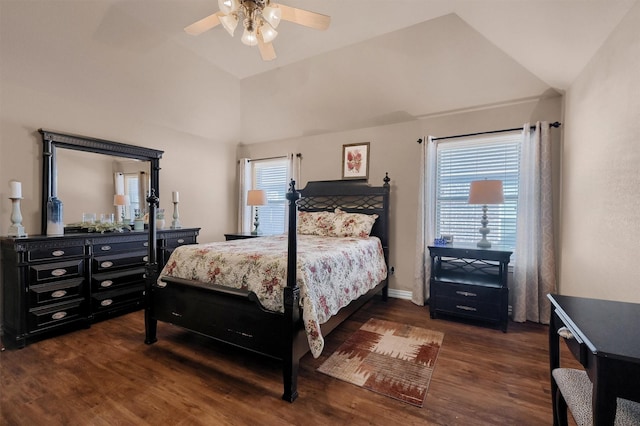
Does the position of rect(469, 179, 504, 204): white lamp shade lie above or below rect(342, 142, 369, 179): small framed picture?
below

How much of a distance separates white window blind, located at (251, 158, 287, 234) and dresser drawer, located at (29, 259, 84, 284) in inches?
101

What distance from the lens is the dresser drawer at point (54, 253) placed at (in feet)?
8.23

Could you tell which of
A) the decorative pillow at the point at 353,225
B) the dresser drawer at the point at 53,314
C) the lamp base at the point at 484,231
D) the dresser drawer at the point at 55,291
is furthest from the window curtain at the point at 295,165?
the dresser drawer at the point at 53,314

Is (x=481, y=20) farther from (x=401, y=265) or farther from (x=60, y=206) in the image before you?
(x=60, y=206)

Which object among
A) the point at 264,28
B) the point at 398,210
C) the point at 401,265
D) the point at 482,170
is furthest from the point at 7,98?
the point at 482,170

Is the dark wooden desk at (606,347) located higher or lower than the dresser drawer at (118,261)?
higher

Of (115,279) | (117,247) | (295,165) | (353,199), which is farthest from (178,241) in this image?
(353,199)

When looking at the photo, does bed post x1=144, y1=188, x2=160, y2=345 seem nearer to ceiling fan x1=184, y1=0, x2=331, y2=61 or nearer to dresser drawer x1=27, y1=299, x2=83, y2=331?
dresser drawer x1=27, y1=299, x2=83, y2=331

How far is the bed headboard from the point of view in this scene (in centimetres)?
384

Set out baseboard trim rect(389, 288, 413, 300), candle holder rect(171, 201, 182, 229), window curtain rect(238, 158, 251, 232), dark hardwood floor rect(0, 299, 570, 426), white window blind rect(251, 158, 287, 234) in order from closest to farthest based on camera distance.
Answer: dark hardwood floor rect(0, 299, 570, 426) < baseboard trim rect(389, 288, 413, 300) < candle holder rect(171, 201, 182, 229) < white window blind rect(251, 158, 287, 234) < window curtain rect(238, 158, 251, 232)

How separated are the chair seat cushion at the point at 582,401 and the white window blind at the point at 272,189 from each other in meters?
4.03

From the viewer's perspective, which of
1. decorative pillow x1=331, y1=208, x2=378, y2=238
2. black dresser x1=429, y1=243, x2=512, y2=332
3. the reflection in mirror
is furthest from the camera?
decorative pillow x1=331, y1=208, x2=378, y2=238

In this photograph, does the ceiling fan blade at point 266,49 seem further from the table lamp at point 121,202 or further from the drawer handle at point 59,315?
the drawer handle at point 59,315

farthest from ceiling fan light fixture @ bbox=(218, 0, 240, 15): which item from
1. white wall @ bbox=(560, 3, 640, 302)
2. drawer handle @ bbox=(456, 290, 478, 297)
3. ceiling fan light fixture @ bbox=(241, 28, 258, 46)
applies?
drawer handle @ bbox=(456, 290, 478, 297)
